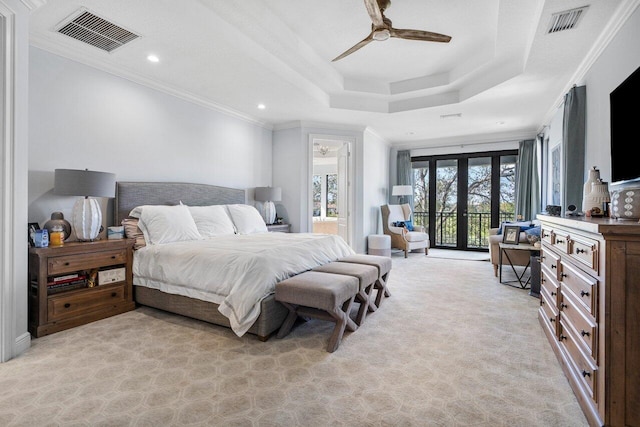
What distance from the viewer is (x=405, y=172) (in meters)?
7.87

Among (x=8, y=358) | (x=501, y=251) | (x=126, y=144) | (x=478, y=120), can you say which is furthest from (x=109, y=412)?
(x=478, y=120)

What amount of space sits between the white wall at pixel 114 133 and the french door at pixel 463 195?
4.76 meters

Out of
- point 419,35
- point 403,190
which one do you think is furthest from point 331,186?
point 419,35

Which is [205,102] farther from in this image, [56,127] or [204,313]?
[204,313]

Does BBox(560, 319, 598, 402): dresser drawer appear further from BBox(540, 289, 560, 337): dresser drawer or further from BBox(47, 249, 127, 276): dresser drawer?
BBox(47, 249, 127, 276): dresser drawer

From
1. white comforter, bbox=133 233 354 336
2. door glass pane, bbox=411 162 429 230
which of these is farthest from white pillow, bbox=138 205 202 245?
door glass pane, bbox=411 162 429 230

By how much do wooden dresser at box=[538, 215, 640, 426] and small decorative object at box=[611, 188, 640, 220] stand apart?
0.77ft

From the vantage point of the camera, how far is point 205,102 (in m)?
4.64

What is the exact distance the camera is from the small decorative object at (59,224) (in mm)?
2820

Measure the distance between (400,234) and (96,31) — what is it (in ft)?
18.8

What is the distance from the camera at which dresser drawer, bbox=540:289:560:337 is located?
230cm

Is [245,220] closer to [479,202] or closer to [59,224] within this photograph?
[59,224]

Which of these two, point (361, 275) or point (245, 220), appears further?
point (245, 220)

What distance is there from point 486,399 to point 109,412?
2.02 meters
